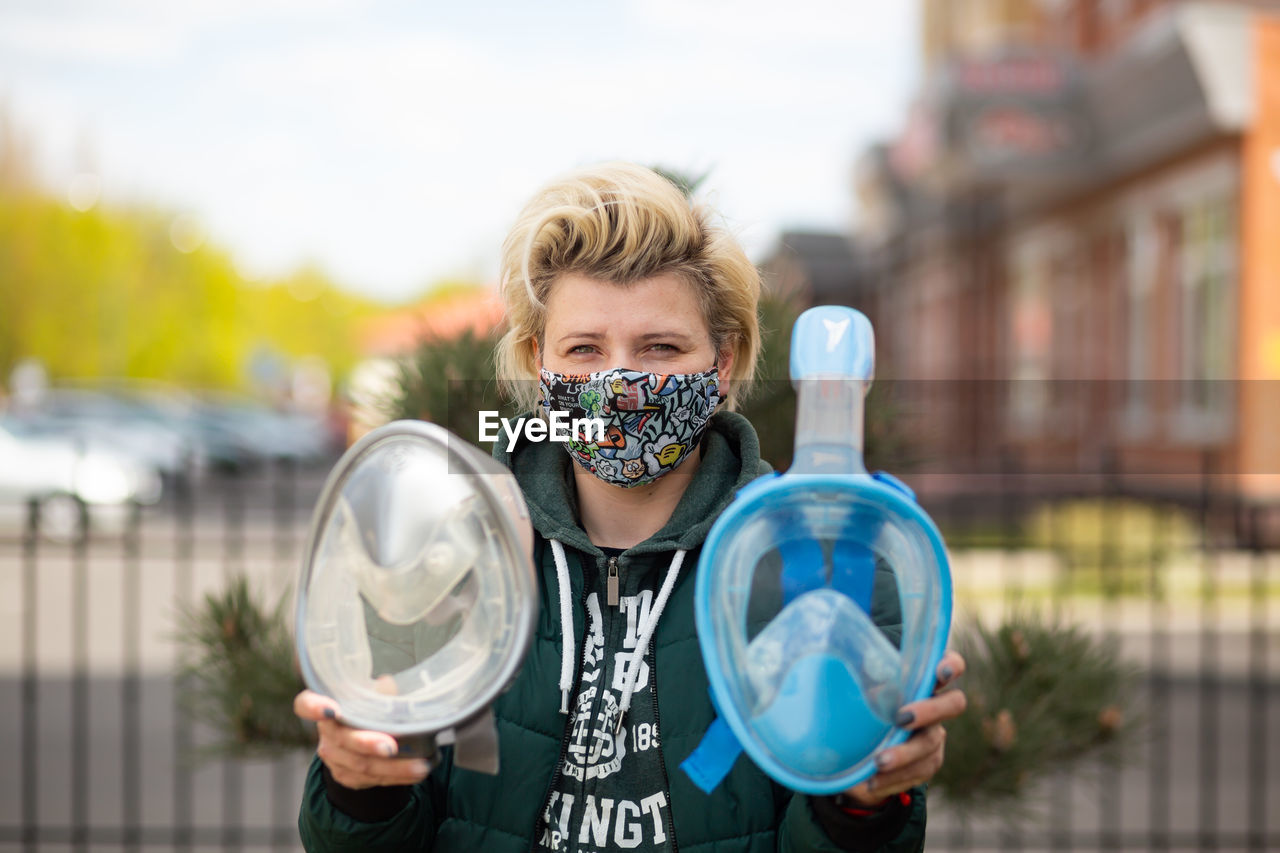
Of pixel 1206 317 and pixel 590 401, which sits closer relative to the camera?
pixel 590 401

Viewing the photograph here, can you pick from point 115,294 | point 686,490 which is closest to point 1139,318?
point 686,490

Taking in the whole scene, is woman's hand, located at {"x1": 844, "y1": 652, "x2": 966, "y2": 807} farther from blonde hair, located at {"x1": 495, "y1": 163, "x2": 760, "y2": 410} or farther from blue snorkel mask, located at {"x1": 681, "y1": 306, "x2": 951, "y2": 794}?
blonde hair, located at {"x1": 495, "y1": 163, "x2": 760, "y2": 410}

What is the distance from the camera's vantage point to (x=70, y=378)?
3506 centimetres

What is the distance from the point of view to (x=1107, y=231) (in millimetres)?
14094

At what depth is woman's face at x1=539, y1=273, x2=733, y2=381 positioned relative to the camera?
129cm

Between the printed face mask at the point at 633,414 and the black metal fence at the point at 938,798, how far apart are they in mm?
1283

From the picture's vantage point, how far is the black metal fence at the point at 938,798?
4219 mm

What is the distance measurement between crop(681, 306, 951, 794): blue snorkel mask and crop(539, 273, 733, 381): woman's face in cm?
23

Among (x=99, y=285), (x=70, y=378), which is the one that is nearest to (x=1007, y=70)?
(x=99, y=285)

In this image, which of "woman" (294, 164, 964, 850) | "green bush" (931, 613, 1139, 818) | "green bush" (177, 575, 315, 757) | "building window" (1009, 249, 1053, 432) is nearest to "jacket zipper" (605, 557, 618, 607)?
"woman" (294, 164, 964, 850)

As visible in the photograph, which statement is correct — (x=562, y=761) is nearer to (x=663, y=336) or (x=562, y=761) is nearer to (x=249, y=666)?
(x=663, y=336)

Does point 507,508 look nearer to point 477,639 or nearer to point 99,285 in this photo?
point 477,639

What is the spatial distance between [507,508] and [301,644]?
0.27m

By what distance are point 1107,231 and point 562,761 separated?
14.4 m
